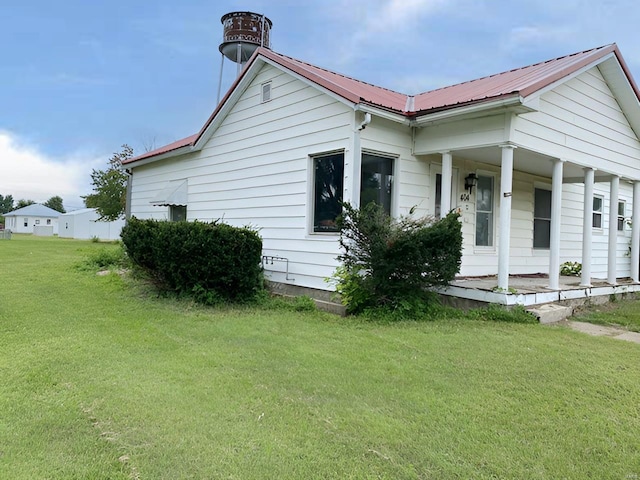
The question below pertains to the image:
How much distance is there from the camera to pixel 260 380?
12.6 ft

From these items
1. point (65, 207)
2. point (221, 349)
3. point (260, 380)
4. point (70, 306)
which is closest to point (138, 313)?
point (70, 306)

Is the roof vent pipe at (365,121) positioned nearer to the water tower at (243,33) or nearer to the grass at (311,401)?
the grass at (311,401)

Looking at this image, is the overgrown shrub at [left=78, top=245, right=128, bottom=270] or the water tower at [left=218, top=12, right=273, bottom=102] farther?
the water tower at [left=218, top=12, right=273, bottom=102]

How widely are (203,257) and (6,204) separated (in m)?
121

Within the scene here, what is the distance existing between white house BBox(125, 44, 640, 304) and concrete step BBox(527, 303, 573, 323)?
1.61 feet

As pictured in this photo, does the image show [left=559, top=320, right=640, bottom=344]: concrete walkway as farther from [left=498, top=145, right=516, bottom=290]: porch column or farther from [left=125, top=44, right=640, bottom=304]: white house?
[left=498, top=145, right=516, bottom=290]: porch column

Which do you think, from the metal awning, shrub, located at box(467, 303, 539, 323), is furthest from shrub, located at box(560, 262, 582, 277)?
the metal awning

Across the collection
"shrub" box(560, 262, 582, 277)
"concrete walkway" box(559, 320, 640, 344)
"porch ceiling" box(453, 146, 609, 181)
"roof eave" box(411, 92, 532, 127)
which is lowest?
"concrete walkway" box(559, 320, 640, 344)

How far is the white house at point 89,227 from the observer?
41284 mm

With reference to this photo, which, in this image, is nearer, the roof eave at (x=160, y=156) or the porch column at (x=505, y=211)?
the porch column at (x=505, y=211)

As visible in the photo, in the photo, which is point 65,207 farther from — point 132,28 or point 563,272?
point 563,272

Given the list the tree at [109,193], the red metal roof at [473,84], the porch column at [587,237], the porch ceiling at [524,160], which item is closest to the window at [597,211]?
the porch ceiling at [524,160]

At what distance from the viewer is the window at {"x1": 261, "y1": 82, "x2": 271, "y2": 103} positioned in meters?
9.09

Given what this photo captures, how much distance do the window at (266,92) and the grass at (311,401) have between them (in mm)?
5144
